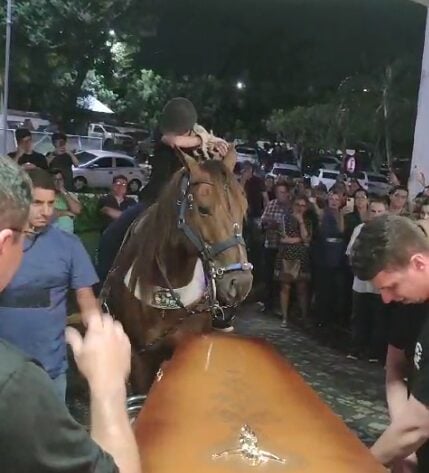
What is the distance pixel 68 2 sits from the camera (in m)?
22.8

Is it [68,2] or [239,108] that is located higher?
[68,2]

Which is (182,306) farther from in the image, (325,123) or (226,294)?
(325,123)

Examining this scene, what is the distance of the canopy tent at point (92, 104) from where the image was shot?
23406 millimetres

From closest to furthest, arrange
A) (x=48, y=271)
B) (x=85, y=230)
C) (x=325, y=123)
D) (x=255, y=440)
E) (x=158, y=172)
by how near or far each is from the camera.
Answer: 1. (x=255, y=440)
2. (x=48, y=271)
3. (x=158, y=172)
4. (x=85, y=230)
5. (x=325, y=123)

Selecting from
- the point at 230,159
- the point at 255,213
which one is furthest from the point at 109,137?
the point at 230,159

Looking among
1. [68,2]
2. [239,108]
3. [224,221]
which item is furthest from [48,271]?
[239,108]

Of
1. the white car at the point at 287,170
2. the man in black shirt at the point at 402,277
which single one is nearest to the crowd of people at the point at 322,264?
the man in black shirt at the point at 402,277

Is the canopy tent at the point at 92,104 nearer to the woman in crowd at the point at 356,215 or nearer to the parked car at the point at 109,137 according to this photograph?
the parked car at the point at 109,137

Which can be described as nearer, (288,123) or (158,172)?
(158,172)

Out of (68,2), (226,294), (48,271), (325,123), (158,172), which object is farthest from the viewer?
(325,123)

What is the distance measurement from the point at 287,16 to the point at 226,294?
3199 cm

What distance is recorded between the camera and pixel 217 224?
4.51 meters

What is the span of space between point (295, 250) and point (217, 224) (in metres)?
5.70

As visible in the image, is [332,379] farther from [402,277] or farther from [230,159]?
[402,277]
